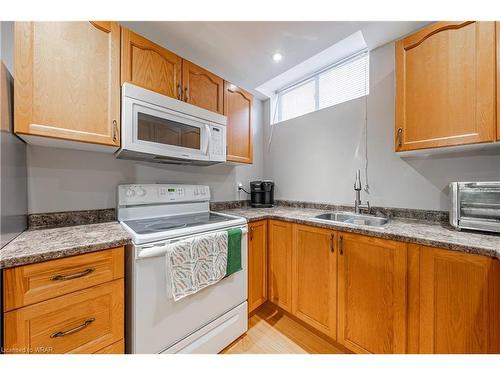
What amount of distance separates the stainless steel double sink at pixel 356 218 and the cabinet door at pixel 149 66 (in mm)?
1584

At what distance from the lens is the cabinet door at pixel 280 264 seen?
1691 mm

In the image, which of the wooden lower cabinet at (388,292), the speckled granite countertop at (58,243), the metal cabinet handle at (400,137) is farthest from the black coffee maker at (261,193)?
the speckled granite countertop at (58,243)

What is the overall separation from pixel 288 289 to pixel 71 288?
1465mm

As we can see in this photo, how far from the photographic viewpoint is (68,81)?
1.06 meters

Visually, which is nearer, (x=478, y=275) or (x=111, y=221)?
(x=478, y=275)

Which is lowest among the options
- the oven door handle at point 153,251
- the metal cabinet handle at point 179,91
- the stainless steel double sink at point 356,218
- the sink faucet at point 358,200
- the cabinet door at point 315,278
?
the cabinet door at point 315,278

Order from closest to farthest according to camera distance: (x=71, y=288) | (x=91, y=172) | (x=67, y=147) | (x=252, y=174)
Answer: (x=71, y=288) < (x=67, y=147) < (x=91, y=172) < (x=252, y=174)

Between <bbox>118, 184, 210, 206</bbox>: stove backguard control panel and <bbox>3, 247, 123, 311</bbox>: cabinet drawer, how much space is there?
0.58 m

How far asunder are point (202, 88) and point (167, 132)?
0.54 metres

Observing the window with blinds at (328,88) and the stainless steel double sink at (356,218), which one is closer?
the stainless steel double sink at (356,218)

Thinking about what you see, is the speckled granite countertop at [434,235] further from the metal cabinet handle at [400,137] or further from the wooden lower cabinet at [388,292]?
the metal cabinet handle at [400,137]

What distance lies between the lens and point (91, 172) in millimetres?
1399
